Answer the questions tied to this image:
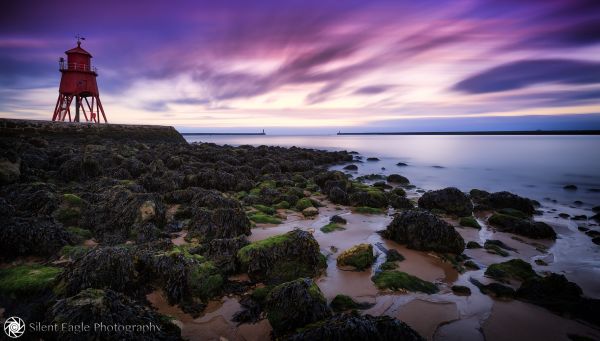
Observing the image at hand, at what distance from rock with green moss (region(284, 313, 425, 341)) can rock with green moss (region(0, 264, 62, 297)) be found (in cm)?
283

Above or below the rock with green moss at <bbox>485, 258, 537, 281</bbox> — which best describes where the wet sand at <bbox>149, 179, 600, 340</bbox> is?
below

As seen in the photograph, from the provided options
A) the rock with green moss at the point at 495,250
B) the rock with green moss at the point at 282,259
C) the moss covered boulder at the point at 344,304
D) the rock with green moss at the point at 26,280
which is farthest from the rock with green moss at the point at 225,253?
the rock with green moss at the point at 495,250

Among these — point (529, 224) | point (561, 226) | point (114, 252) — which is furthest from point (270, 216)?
point (561, 226)

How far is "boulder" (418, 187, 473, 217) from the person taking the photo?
319 inches

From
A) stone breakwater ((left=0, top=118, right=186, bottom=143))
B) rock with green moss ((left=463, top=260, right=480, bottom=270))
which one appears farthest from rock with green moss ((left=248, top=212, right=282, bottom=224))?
stone breakwater ((left=0, top=118, right=186, bottom=143))

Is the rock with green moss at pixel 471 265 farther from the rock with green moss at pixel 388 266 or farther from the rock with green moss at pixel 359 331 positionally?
the rock with green moss at pixel 359 331

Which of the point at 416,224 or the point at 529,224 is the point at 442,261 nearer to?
the point at 416,224

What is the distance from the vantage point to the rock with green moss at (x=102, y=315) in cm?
224

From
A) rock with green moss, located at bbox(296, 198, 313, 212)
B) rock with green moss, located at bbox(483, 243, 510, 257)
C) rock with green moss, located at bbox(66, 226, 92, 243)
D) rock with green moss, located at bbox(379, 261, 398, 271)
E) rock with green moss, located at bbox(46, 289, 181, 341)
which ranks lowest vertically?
rock with green moss, located at bbox(483, 243, 510, 257)

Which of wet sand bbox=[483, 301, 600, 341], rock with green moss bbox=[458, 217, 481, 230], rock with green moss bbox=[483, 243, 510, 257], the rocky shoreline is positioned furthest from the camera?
rock with green moss bbox=[458, 217, 481, 230]

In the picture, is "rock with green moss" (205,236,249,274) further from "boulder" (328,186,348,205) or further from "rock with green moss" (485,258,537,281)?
"boulder" (328,186,348,205)

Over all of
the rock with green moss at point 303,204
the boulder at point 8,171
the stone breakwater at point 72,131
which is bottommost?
the rock with green moss at point 303,204

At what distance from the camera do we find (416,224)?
5426 millimetres

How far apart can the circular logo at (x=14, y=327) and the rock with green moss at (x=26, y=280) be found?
22.6 inches
